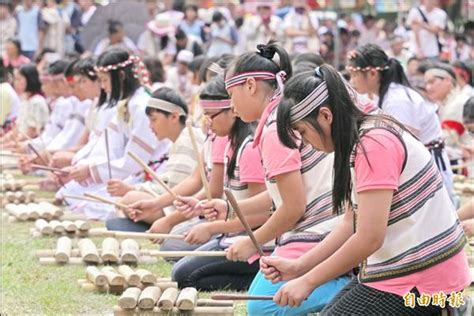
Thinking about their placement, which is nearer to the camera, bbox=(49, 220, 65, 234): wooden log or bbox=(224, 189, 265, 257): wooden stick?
bbox=(224, 189, 265, 257): wooden stick

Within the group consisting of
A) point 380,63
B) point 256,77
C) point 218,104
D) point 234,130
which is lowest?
point 380,63

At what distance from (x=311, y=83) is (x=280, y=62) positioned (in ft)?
3.41

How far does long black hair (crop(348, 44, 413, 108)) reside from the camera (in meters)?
7.04

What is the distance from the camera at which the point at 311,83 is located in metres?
3.81

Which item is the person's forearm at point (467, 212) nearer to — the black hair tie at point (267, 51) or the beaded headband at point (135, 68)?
the black hair tie at point (267, 51)

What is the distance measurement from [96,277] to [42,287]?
1.27 feet

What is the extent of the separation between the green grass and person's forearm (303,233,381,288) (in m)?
1.16

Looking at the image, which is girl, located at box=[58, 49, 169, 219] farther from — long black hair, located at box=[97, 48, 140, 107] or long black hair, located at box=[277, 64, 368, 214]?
long black hair, located at box=[277, 64, 368, 214]

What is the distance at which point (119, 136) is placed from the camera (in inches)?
322

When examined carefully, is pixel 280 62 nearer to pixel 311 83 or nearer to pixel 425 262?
pixel 311 83

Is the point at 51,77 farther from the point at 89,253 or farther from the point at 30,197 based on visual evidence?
the point at 89,253

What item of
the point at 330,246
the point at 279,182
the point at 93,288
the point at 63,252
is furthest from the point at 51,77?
the point at 330,246

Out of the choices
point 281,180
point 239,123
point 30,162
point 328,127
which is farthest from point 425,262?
point 30,162

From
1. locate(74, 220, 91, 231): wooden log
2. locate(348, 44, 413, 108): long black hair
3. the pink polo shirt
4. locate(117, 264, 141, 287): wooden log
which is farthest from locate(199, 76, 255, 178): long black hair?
locate(74, 220, 91, 231): wooden log
